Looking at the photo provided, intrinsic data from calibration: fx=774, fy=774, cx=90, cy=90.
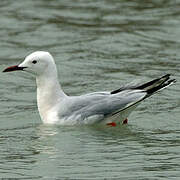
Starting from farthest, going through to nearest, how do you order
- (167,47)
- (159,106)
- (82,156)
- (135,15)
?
1. (135,15)
2. (167,47)
3. (159,106)
4. (82,156)

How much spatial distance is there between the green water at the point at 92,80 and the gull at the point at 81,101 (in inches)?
6.4

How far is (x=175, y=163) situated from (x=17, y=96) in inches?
188

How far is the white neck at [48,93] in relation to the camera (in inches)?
454

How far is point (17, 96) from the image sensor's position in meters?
13.4

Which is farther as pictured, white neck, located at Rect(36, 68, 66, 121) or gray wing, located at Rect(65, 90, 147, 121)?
white neck, located at Rect(36, 68, 66, 121)

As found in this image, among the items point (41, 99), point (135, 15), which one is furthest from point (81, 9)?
point (41, 99)

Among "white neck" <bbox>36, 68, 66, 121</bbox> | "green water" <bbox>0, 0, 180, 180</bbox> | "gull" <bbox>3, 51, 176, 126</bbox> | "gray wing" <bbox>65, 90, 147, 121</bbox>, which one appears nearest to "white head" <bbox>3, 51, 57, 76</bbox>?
"gull" <bbox>3, 51, 176, 126</bbox>

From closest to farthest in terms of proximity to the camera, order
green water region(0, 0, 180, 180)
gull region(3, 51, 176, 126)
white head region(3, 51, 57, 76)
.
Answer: green water region(0, 0, 180, 180), gull region(3, 51, 176, 126), white head region(3, 51, 57, 76)

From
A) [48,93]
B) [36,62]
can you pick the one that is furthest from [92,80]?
[36,62]

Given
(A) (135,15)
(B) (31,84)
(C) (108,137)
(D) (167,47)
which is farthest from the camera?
(A) (135,15)

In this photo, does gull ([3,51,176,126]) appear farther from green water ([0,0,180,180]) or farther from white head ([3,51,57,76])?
green water ([0,0,180,180])

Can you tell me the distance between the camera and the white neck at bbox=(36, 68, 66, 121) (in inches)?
454

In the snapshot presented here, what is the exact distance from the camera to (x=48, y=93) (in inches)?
456

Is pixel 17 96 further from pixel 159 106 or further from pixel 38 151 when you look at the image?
pixel 38 151
